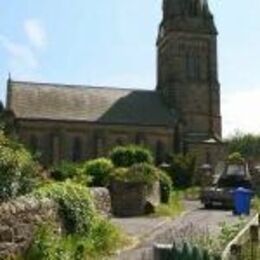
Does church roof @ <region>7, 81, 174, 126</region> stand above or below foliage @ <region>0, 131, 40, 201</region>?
above

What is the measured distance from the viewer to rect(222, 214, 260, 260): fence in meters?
8.72

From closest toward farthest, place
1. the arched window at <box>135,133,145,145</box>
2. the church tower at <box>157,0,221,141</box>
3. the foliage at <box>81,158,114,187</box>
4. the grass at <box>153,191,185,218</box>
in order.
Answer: the grass at <box>153,191,185,218</box> < the foliage at <box>81,158,114,187</box> < the arched window at <box>135,133,145,145</box> < the church tower at <box>157,0,221,141</box>

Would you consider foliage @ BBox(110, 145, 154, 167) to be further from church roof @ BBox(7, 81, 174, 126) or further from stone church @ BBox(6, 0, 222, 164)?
church roof @ BBox(7, 81, 174, 126)

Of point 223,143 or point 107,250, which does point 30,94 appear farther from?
point 107,250

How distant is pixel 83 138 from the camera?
64.5m

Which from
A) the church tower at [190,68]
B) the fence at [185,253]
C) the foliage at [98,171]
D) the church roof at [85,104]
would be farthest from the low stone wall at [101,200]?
the church tower at [190,68]

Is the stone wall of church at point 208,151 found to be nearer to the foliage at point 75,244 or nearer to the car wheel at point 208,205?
the car wheel at point 208,205

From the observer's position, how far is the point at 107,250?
13.7 m

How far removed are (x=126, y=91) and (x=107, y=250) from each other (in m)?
57.3

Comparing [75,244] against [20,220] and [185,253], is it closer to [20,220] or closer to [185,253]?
[20,220]

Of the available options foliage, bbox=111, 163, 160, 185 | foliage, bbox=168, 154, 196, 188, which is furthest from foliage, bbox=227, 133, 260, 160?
foliage, bbox=111, 163, 160, 185

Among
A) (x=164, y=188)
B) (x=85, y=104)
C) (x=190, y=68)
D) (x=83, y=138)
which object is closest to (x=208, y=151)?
(x=190, y=68)

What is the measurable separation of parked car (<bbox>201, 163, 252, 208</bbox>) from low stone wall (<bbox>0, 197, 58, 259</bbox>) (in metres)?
18.9

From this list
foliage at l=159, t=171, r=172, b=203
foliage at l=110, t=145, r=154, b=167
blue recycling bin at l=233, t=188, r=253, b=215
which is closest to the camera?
blue recycling bin at l=233, t=188, r=253, b=215
